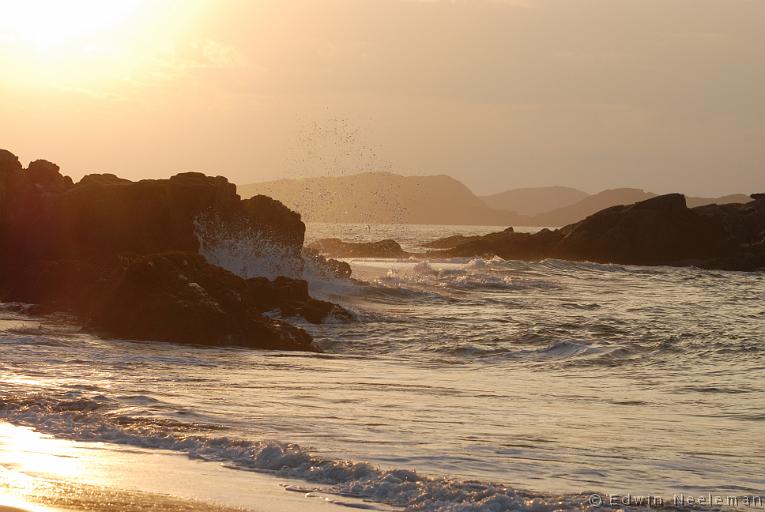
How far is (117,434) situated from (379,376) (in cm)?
539

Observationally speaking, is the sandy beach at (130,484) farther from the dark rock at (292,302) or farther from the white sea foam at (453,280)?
the white sea foam at (453,280)

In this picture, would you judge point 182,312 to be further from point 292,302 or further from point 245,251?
point 245,251

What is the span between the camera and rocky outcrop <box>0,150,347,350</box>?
17203 millimetres

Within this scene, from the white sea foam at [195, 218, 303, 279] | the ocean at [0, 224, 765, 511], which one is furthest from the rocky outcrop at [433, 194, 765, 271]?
the ocean at [0, 224, 765, 511]

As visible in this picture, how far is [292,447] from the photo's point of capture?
327 inches

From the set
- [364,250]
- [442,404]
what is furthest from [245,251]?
→ [364,250]

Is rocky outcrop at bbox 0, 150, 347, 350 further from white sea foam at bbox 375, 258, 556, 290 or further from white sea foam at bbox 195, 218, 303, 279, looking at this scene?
white sea foam at bbox 375, 258, 556, 290

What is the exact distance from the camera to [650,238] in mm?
63250

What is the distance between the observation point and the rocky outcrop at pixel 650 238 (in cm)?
6178

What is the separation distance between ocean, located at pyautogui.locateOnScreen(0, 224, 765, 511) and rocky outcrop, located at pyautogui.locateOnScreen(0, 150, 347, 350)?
36.4 inches

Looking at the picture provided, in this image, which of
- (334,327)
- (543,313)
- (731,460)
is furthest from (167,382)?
(543,313)

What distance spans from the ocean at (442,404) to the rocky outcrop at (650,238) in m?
40.4

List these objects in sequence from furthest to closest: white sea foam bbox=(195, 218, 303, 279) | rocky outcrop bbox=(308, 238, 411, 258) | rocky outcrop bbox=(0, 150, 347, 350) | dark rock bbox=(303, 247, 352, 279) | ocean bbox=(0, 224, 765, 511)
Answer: rocky outcrop bbox=(308, 238, 411, 258), dark rock bbox=(303, 247, 352, 279), white sea foam bbox=(195, 218, 303, 279), rocky outcrop bbox=(0, 150, 347, 350), ocean bbox=(0, 224, 765, 511)

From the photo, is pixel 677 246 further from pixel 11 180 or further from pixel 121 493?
pixel 121 493
